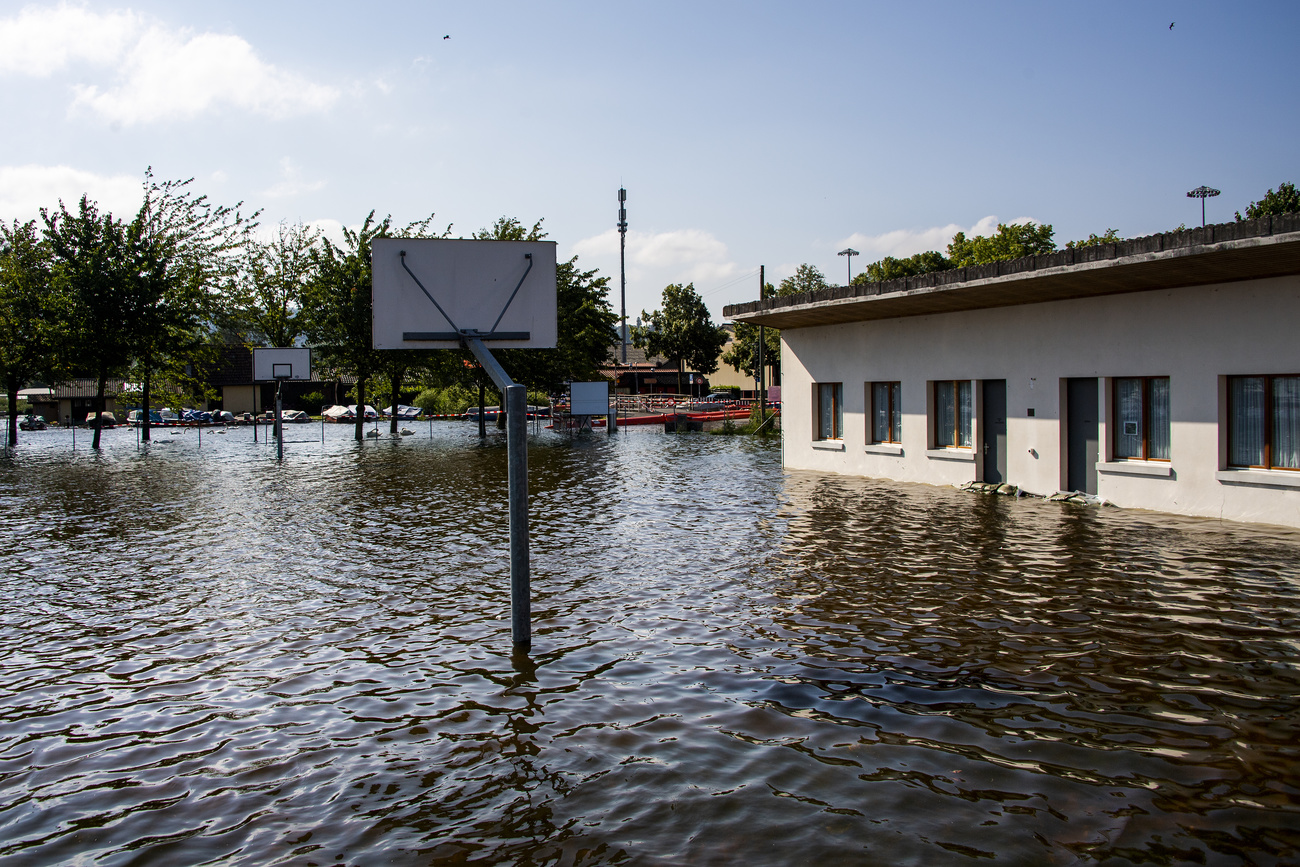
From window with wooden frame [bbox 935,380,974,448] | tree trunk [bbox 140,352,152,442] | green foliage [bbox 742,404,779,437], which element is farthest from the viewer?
green foliage [bbox 742,404,779,437]

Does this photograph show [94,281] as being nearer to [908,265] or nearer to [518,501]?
[518,501]

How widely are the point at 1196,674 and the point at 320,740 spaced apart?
679cm

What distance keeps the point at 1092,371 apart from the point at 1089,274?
2433 mm

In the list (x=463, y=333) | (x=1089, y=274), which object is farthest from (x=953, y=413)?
(x=463, y=333)

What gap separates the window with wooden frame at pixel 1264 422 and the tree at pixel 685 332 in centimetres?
7270

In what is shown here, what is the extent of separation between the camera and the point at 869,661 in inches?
307

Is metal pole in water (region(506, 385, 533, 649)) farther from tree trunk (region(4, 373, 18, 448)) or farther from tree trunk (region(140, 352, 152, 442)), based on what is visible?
tree trunk (region(4, 373, 18, 448))

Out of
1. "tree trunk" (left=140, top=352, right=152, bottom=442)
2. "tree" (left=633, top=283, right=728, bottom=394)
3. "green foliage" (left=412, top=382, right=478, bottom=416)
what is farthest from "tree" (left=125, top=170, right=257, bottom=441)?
"tree" (left=633, top=283, right=728, bottom=394)

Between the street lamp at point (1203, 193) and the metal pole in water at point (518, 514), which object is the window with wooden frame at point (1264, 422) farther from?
Answer: the street lamp at point (1203, 193)

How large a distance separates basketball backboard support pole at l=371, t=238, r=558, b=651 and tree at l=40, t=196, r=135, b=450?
3543cm

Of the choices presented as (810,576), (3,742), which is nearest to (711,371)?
A: (810,576)

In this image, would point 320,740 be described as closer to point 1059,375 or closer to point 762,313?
point 1059,375

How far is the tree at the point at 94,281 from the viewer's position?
38.0 m

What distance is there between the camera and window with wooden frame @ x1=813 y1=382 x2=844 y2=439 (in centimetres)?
2314
